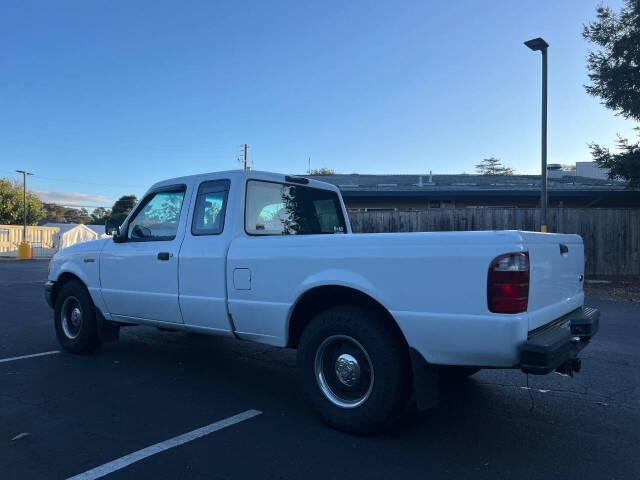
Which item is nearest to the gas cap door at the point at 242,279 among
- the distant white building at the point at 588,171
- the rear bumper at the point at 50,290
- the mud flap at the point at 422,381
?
the mud flap at the point at 422,381

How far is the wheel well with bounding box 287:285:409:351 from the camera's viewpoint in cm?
361

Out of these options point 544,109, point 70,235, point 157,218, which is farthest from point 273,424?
point 70,235

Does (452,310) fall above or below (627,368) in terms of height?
above

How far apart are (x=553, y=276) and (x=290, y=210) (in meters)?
2.62

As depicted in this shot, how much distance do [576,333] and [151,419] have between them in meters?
3.39

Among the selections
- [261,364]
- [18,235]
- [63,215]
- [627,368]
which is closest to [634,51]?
[627,368]

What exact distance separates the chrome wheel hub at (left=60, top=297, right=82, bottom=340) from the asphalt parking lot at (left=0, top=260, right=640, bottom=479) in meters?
0.29

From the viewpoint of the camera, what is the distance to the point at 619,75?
13.7 meters

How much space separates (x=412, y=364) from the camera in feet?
10.6

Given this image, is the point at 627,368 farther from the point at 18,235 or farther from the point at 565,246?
the point at 18,235

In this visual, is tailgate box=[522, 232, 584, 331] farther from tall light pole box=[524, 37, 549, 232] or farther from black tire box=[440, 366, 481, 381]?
tall light pole box=[524, 37, 549, 232]

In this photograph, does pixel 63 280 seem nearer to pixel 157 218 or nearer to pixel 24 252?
pixel 157 218

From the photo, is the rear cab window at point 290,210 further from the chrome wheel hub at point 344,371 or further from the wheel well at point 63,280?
the wheel well at point 63,280

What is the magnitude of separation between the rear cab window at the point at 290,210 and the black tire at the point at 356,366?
4.35 feet
